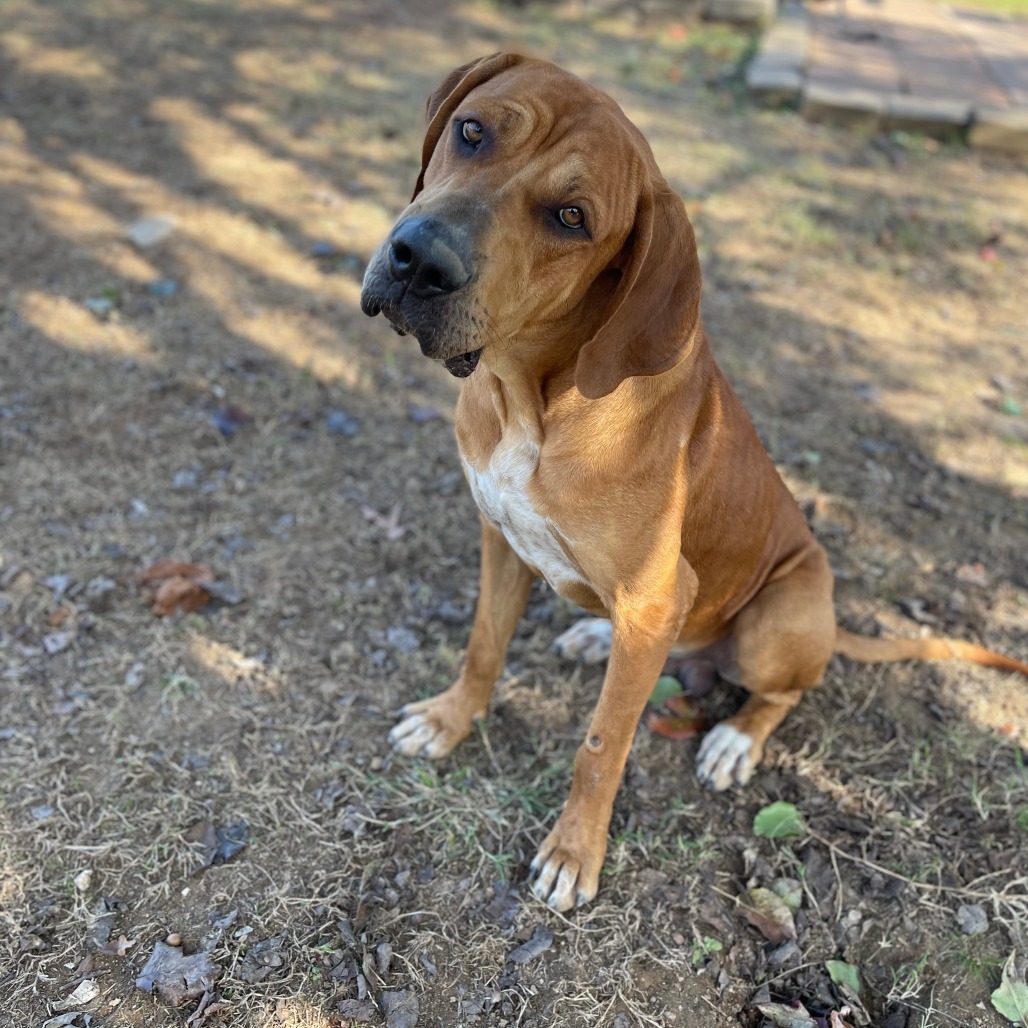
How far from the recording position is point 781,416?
5.21 metres

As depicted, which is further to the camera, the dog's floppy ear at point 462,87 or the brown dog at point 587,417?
the dog's floppy ear at point 462,87

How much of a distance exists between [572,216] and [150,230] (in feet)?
15.9

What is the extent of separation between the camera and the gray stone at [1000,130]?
8.41m

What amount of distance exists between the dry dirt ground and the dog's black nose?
6.10 feet

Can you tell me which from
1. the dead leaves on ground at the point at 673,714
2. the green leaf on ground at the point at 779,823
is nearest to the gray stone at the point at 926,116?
the dead leaves on ground at the point at 673,714

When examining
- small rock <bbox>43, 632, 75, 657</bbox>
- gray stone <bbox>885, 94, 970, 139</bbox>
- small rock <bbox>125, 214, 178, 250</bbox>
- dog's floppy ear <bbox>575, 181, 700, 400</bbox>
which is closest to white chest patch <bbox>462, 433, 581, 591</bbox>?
dog's floppy ear <bbox>575, 181, 700, 400</bbox>

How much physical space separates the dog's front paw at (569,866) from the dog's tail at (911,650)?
1318 millimetres

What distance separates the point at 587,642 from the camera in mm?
3723

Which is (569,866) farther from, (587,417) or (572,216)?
(572,216)

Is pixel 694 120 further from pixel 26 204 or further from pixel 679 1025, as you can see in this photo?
pixel 679 1025

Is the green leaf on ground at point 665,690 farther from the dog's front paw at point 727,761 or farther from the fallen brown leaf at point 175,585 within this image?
the fallen brown leaf at point 175,585

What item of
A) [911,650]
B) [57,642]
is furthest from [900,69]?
[57,642]

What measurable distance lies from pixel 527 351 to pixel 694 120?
7.39 meters

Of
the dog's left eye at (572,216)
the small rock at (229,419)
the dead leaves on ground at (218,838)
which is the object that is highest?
the dog's left eye at (572,216)
